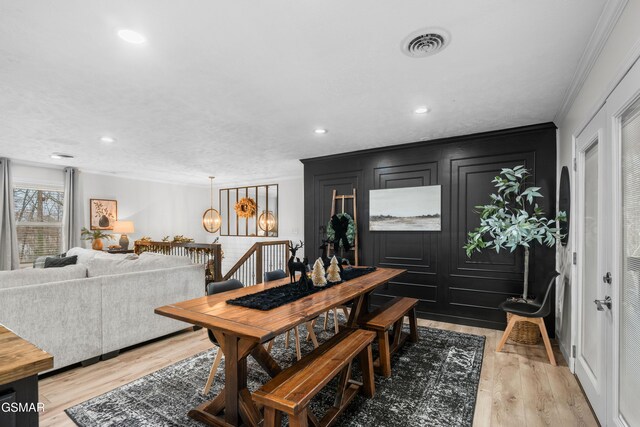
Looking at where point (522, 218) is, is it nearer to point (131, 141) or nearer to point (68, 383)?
point (68, 383)

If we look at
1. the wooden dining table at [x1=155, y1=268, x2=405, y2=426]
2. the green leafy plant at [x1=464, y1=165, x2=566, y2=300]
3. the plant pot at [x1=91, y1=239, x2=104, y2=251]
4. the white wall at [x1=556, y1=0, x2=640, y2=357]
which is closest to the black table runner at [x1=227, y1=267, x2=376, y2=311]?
the wooden dining table at [x1=155, y1=268, x2=405, y2=426]

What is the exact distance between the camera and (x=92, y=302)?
3.08 metres

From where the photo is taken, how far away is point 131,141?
4.47m

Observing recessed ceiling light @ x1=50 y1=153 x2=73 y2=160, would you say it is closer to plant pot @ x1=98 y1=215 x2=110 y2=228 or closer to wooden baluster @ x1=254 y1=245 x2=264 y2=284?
plant pot @ x1=98 y1=215 x2=110 y2=228

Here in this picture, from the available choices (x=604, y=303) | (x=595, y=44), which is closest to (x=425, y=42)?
(x=595, y=44)

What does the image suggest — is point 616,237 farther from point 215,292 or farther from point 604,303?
point 215,292

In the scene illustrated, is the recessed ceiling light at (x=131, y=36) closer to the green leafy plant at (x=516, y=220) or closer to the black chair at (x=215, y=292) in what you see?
the black chair at (x=215, y=292)

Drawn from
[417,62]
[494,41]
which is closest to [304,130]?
[417,62]

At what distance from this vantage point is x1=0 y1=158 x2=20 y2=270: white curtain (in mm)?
5484

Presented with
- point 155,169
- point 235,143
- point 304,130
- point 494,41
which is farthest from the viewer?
point 155,169

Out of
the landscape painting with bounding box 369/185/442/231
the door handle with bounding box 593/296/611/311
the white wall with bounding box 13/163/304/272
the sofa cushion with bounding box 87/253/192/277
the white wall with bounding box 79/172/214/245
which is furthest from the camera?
the white wall with bounding box 79/172/214/245

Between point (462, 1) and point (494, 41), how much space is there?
509 mm

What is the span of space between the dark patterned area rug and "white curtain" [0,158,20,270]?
4744 millimetres

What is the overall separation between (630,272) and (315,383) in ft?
5.78
